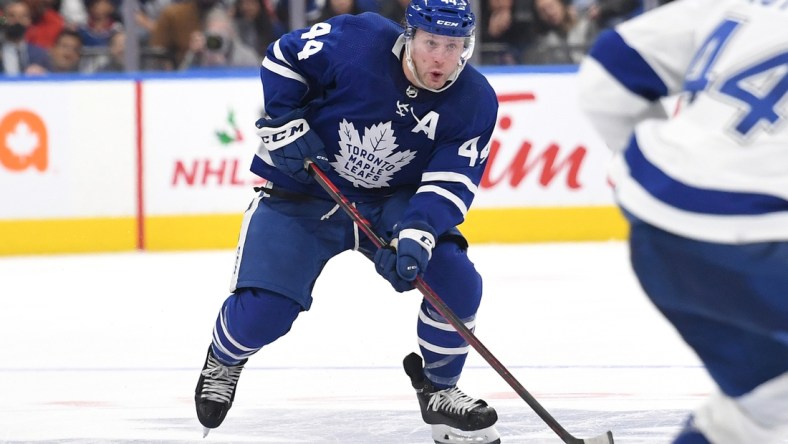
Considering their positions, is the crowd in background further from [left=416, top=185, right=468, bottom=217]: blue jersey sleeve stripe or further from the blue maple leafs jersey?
[left=416, top=185, right=468, bottom=217]: blue jersey sleeve stripe

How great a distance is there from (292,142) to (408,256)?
1.34ft

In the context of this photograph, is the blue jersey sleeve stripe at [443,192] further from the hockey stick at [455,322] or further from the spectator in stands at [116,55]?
the spectator in stands at [116,55]

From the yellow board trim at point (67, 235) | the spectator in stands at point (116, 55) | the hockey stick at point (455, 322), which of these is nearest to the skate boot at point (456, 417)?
the hockey stick at point (455, 322)

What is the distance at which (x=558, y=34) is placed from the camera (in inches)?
282

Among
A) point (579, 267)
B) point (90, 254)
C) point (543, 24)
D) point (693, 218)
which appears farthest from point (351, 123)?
point (543, 24)

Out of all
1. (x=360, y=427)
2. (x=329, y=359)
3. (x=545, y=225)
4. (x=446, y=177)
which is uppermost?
(x=446, y=177)

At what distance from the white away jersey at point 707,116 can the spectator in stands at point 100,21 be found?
18.3ft

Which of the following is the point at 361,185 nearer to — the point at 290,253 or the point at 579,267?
the point at 290,253

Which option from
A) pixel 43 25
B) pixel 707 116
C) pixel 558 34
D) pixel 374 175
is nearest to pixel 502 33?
pixel 558 34

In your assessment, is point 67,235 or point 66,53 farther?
point 66,53

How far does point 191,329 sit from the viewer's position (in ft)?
15.1

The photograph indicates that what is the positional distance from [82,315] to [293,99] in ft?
A: 6.75

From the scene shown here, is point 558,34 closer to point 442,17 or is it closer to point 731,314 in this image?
point 442,17

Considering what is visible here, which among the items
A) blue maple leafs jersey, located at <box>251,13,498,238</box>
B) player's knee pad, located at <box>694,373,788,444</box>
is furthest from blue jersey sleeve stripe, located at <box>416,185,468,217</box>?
player's knee pad, located at <box>694,373,788,444</box>
